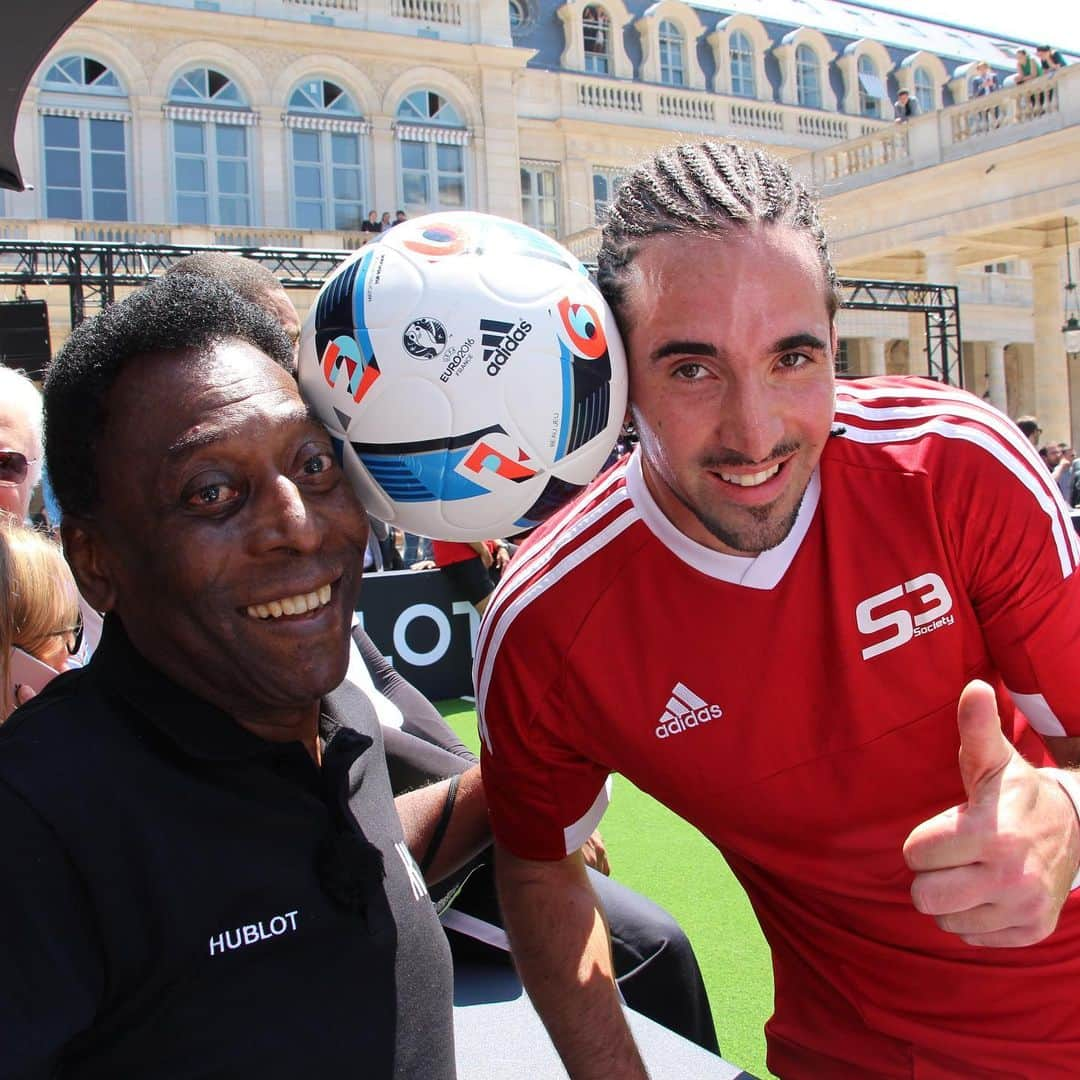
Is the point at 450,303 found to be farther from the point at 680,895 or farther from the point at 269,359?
the point at 680,895

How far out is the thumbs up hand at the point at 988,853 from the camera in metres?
1.43

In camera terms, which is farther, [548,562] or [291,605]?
[548,562]

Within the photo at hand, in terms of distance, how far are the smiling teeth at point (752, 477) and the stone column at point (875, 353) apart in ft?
104

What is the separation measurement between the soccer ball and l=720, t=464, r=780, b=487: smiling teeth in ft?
0.82

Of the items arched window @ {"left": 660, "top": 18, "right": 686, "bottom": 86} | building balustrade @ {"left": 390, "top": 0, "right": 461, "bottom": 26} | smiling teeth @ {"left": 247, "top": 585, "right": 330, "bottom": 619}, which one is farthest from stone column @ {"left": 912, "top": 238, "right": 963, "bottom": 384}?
smiling teeth @ {"left": 247, "top": 585, "right": 330, "bottom": 619}

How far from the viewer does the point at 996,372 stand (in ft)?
114

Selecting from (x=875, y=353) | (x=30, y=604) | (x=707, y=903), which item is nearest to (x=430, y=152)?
(x=875, y=353)

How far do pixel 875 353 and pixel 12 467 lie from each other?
3166 cm

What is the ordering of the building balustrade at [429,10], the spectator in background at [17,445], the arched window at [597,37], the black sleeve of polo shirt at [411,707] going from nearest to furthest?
1. the spectator in background at [17,445]
2. the black sleeve of polo shirt at [411,707]
3. the building balustrade at [429,10]
4. the arched window at [597,37]

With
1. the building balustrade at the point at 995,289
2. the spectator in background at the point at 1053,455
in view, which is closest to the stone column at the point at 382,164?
the spectator in background at the point at 1053,455

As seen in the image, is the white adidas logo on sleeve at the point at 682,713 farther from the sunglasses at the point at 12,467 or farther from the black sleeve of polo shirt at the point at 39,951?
the sunglasses at the point at 12,467

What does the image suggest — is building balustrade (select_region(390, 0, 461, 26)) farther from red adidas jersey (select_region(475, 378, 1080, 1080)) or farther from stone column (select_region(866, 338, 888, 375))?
red adidas jersey (select_region(475, 378, 1080, 1080))

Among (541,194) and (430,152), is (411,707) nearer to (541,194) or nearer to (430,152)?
(430,152)

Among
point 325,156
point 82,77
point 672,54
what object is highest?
point 672,54
